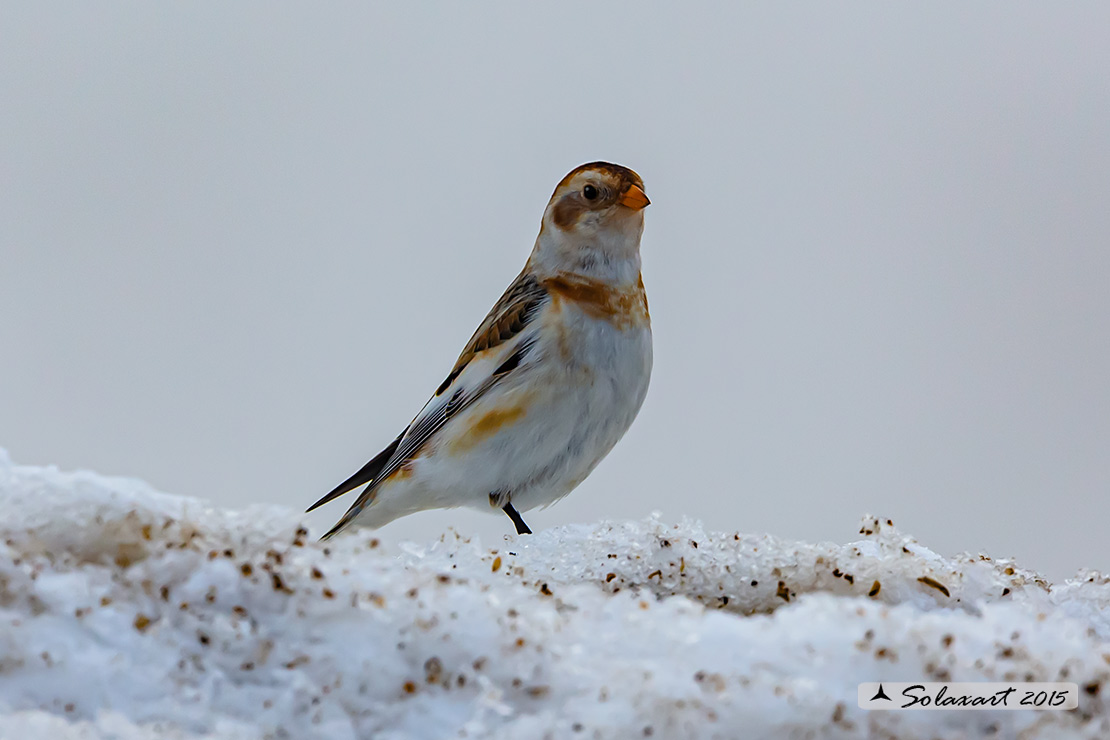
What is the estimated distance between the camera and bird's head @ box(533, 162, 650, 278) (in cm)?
314

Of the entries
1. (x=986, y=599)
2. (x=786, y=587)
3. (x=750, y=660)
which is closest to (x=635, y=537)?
(x=786, y=587)

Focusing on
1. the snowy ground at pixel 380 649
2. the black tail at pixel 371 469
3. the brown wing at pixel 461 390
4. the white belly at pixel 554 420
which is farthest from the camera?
the black tail at pixel 371 469

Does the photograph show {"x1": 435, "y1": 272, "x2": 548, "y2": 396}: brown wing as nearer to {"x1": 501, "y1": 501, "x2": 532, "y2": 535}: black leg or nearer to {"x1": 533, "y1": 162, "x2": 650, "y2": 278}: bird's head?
{"x1": 533, "y1": 162, "x2": 650, "y2": 278}: bird's head

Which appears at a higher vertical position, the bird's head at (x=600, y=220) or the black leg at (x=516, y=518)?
the bird's head at (x=600, y=220)

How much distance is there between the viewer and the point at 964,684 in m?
1.37

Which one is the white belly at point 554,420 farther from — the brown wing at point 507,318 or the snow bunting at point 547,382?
the brown wing at point 507,318

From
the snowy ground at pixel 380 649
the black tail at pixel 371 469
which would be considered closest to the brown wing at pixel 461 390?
the black tail at pixel 371 469

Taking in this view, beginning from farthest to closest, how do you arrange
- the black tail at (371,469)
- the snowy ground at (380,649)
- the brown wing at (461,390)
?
the black tail at (371,469), the brown wing at (461,390), the snowy ground at (380,649)

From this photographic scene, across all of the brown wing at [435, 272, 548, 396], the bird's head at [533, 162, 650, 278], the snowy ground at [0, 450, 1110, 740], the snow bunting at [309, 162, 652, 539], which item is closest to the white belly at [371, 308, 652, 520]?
the snow bunting at [309, 162, 652, 539]

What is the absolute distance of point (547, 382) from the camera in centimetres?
289

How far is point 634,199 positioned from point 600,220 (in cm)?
12

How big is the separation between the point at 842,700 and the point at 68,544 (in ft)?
3.60

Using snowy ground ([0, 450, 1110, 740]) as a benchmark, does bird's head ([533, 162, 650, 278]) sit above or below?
above

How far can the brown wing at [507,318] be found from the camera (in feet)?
10.0
